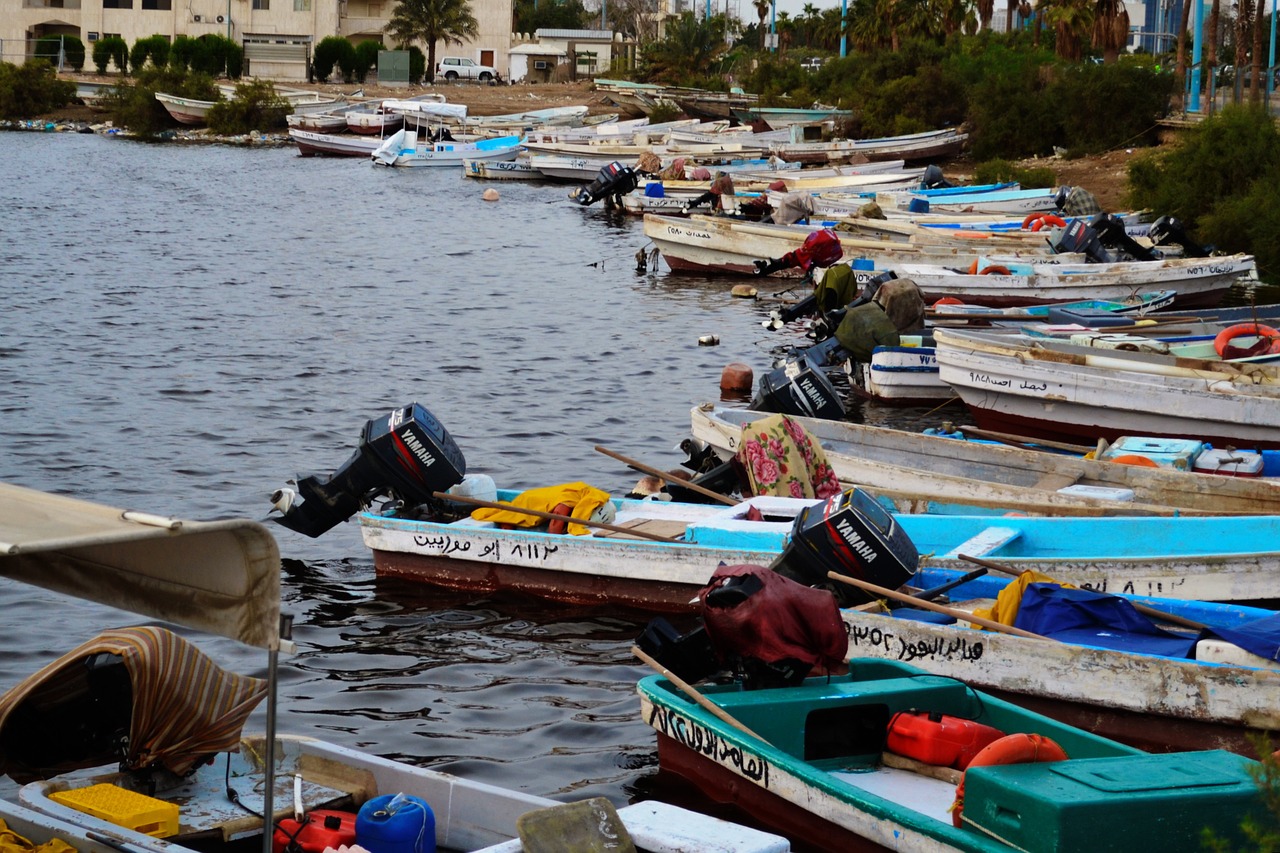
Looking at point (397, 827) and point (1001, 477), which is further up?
point (1001, 477)

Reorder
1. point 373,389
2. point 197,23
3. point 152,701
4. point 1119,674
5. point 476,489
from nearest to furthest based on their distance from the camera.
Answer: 1. point 152,701
2. point 1119,674
3. point 476,489
4. point 373,389
5. point 197,23

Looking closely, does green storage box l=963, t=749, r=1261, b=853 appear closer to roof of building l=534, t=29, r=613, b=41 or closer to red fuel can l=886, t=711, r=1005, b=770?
red fuel can l=886, t=711, r=1005, b=770

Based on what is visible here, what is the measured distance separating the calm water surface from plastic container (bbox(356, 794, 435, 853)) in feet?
6.71

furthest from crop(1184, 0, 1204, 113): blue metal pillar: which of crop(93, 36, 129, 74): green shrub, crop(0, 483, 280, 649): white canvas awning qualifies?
crop(93, 36, 129, 74): green shrub

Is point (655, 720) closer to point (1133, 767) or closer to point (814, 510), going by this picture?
point (814, 510)

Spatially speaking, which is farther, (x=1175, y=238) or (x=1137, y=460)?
(x=1175, y=238)

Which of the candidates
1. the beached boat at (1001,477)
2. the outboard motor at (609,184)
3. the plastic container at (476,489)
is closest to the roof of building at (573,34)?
the outboard motor at (609,184)

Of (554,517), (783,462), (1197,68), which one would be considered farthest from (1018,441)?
(1197,68)

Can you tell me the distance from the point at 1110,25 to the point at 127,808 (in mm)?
56719

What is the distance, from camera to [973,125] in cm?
5172

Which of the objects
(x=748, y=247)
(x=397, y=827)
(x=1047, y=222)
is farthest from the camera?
(x=748, y=247)

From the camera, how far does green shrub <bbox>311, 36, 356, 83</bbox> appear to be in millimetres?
97062

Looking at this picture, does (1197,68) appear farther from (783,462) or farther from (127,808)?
(127,808)

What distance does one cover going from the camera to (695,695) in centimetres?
760
